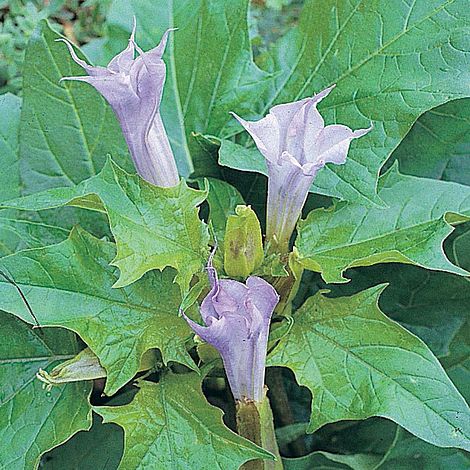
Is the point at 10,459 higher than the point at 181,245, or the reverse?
the point at 181,245

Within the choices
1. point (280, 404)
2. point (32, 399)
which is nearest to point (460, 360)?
point (280, 404)

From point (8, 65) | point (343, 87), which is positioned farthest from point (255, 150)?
point (8, 65)

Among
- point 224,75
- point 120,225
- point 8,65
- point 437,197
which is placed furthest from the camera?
point 8,65

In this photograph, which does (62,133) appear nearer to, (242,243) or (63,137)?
(63,137)

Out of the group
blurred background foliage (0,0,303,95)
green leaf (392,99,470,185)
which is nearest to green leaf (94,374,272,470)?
A: green leaf (392,99,470,185)

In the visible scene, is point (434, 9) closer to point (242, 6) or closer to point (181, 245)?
point (242, 6)
